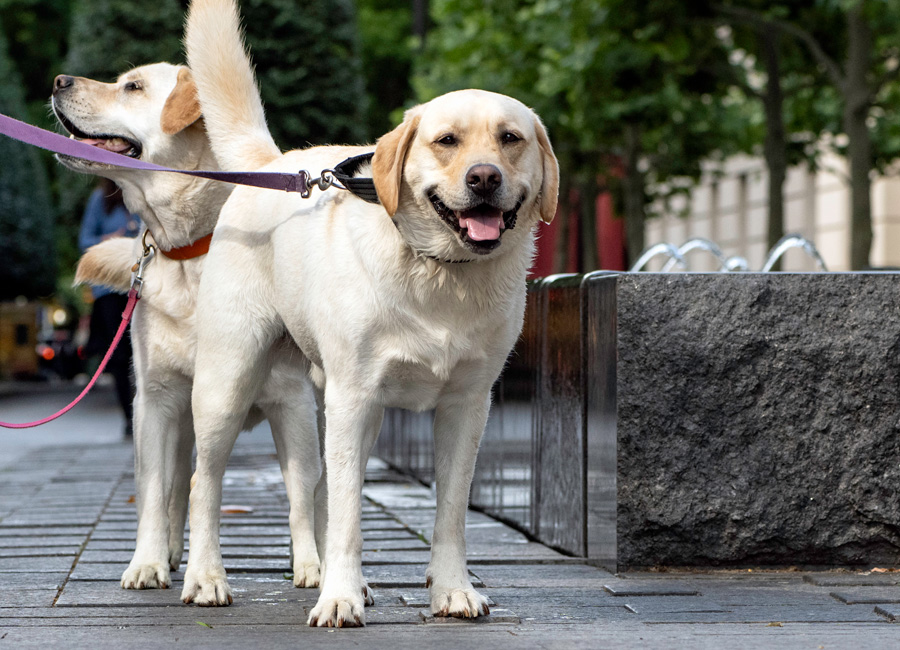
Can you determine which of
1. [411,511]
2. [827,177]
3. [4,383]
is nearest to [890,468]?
[411,511]

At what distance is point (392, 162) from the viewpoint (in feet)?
13.5

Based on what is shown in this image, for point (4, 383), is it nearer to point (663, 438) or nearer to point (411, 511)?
point (411, 511)

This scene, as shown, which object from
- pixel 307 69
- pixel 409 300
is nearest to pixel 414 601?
pixel 409 300

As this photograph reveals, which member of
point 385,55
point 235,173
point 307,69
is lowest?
point 235,173

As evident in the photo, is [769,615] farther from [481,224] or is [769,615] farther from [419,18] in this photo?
[419,18]

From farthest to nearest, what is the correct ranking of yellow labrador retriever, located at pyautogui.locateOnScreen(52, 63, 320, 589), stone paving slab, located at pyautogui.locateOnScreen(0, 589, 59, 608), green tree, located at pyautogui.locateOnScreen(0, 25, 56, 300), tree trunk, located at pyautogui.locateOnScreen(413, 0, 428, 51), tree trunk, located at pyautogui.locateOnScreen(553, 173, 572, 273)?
tree trunk, located at pyautogui.locateOnScreen(413, 0, 428, 51), tree trunk, located at pyautogui.locateOnScreen(553, 173, 572, 273), green tree, located at pyautogui.locateOnScreen(0, 25, 56, 300), yellow labrador retriever, located at pyautogui.locateOnScreen(52, 63, 320, 589), stone paving slab, located at pyautogui.locateOnScreen(0, 589, 59, 608)

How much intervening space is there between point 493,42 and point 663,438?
57.0 ft

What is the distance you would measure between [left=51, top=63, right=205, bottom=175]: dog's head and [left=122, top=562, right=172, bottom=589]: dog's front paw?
155 centimetres

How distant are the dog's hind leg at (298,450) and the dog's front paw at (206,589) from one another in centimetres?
51

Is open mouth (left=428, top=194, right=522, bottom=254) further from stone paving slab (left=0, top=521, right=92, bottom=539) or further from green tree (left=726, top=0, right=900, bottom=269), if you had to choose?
green tree (left=726, top=0, right=900, bottom=269)

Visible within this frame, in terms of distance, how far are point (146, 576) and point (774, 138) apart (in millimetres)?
14138

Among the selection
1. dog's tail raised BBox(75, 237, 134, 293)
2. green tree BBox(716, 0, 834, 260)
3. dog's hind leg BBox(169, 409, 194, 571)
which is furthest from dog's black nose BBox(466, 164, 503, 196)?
green tree BBox(716, 0, 834, 260)

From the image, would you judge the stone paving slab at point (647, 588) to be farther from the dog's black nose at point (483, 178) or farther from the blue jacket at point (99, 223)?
the blue jacket at point (99, 223)

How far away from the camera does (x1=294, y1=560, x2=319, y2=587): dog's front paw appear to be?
5.00m
